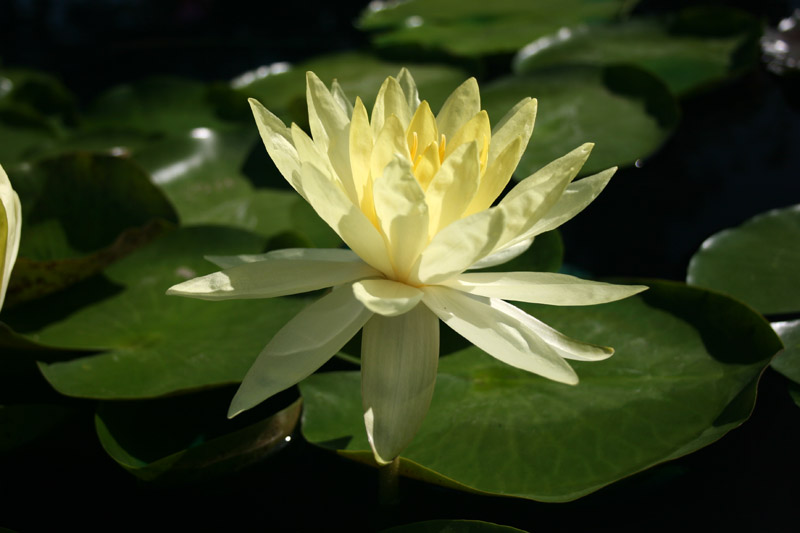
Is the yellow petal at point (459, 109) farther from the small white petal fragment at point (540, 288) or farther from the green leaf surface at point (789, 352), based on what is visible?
the green leaf surface at point (789, 352)

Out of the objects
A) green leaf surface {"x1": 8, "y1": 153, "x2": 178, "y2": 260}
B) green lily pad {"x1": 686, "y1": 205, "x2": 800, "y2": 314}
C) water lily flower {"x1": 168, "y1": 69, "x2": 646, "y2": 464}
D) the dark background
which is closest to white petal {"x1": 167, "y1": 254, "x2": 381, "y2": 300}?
water lily flower {"x1": 168, "y1": 69, "x2": 646, "y2": 464}

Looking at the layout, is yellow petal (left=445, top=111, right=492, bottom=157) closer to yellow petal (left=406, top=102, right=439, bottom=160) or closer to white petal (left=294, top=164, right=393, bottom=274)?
yellow petal (left=406, top=102, right=439, bottom=160)

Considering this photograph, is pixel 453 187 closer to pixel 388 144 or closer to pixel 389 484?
pixel 388 144

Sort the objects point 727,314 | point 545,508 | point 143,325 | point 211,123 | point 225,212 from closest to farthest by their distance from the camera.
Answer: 1. point 545,508
2. point 727,314
3. point 143,325
4. point 225,212
5. point 211,123

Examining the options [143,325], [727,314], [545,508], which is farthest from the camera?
[143,325]

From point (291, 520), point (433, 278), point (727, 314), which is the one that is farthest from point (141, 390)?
point (727, 314)

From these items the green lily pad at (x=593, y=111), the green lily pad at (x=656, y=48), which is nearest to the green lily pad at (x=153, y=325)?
the green lily pad at (x=593, y=111)

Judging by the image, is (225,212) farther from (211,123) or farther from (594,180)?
(594,180)
